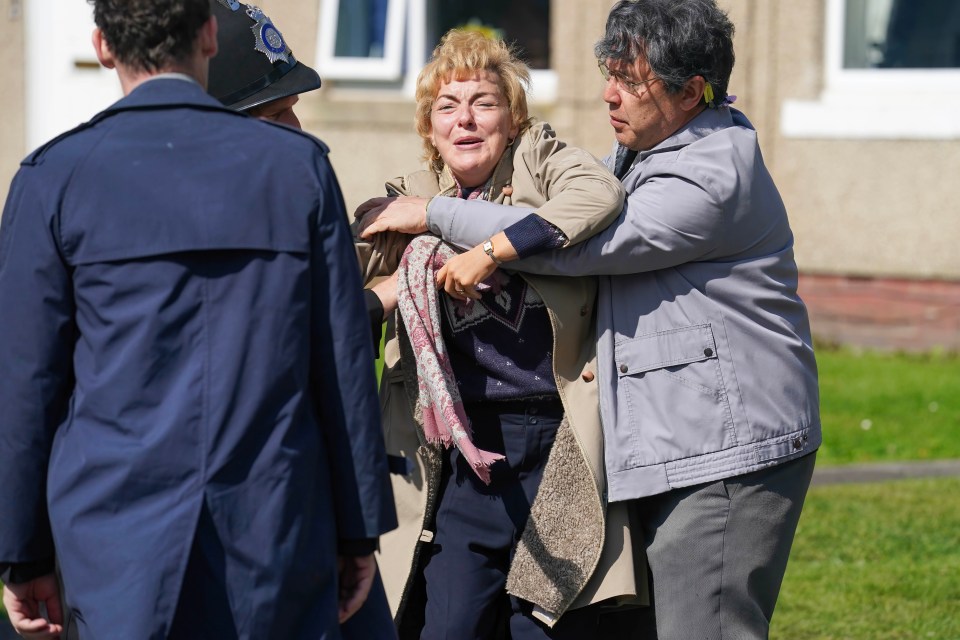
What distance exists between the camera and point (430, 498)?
3.39 m

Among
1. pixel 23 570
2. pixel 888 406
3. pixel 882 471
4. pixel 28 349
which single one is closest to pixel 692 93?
pixel 28 349

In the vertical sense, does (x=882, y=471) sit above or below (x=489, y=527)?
below

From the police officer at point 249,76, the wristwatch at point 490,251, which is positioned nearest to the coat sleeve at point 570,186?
the wristwatch at point 490,251

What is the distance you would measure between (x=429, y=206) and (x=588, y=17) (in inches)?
288

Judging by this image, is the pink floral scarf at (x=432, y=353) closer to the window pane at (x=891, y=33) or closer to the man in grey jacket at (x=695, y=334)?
the man in grey jacket at (x=695, y=334)

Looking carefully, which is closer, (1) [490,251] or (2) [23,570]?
(2) [23,570]

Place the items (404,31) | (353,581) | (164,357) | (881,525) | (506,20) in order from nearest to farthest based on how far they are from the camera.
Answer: (164,357) → (353,581) → (881,525) → (404,31) → (506,20)

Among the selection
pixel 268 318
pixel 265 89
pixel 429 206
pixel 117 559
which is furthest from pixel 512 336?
pixel 117 559

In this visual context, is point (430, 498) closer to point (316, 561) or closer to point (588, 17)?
point (316, 561)

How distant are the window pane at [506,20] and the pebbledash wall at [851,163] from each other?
2.77 ft

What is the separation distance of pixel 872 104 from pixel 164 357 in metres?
8.18

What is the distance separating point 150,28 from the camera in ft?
7.70

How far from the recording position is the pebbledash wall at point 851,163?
9.43 m

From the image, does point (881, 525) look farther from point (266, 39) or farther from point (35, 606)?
point (35, 606)
